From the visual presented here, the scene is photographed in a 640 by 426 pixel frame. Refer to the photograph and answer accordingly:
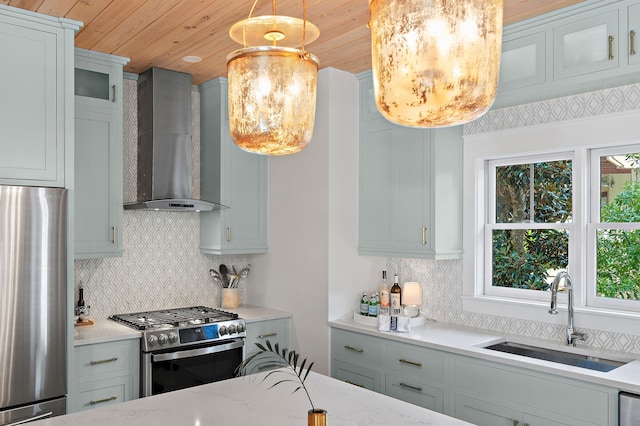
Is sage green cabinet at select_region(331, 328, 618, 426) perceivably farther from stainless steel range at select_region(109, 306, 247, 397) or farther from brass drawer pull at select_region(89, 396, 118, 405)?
brass drawer pull at select_region(89, 396, 118, 405)

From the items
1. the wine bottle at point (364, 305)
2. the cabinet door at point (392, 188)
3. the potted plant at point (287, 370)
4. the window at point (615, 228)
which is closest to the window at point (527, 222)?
the window at point (615, 228)

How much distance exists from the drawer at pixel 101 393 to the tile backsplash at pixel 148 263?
0.71 metres

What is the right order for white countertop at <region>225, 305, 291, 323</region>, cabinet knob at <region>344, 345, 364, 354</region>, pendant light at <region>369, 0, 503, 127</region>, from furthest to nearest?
white countertop at <region>225, 305, 291, 323</region> < cabinet knob at <region>344, 345, 364, 354</region> < pendant light at <region>369, 0, 503, 127</region>

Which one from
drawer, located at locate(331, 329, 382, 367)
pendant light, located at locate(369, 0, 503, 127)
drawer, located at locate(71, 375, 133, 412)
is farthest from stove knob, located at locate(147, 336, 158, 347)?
pendant light, located at locate(369, 0, 503, 127)

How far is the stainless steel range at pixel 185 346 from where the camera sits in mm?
3350

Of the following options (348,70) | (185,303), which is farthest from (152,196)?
(348,70)

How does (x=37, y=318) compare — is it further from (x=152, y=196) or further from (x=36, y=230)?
(x=152, y=196)

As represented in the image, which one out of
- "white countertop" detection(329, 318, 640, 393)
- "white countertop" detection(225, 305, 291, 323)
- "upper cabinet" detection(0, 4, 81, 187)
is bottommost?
"white countertop" detection(225, 305, 291, 323)

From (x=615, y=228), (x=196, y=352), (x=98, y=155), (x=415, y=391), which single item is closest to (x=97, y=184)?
(x=98, y=155)

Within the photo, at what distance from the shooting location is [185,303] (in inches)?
168

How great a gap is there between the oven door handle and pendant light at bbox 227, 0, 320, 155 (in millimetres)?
2311

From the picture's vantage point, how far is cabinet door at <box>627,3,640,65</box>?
2.50m

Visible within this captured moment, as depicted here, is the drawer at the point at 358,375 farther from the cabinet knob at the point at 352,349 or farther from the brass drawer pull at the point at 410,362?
the brass drawer pull at the point at 410,362

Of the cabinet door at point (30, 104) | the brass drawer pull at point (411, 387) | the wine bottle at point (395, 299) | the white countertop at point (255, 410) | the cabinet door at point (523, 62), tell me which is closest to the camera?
the white countertop at point (255, 410)
